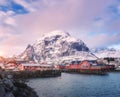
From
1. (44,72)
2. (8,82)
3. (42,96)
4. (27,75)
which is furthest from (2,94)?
(44,72)

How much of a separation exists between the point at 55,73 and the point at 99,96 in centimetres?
10114

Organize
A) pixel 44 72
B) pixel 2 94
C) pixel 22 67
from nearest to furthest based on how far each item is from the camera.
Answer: pixel 2 94 < pixel 44 72 < pixel 22 67

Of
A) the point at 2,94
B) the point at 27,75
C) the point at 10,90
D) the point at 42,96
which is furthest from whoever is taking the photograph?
the point at 27,75

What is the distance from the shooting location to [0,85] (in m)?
30.9

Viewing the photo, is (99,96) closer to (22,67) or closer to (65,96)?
(65,96)

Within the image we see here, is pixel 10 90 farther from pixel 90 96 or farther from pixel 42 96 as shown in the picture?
pixel 90 96

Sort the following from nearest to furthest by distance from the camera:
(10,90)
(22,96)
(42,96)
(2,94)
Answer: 1. (2,94)
2. (10,90)
3. (22,96)
4. (42,96)

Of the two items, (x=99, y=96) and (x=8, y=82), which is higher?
(x=8, y=82)

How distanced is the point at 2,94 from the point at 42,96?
30.4 m

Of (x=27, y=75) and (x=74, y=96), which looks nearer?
(x=74, y=96)

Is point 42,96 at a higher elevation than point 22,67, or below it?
below

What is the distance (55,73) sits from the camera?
162m

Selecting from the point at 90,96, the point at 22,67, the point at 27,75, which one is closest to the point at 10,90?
the point at 90,96

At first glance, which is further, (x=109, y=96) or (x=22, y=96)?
(x=109, y=96)
